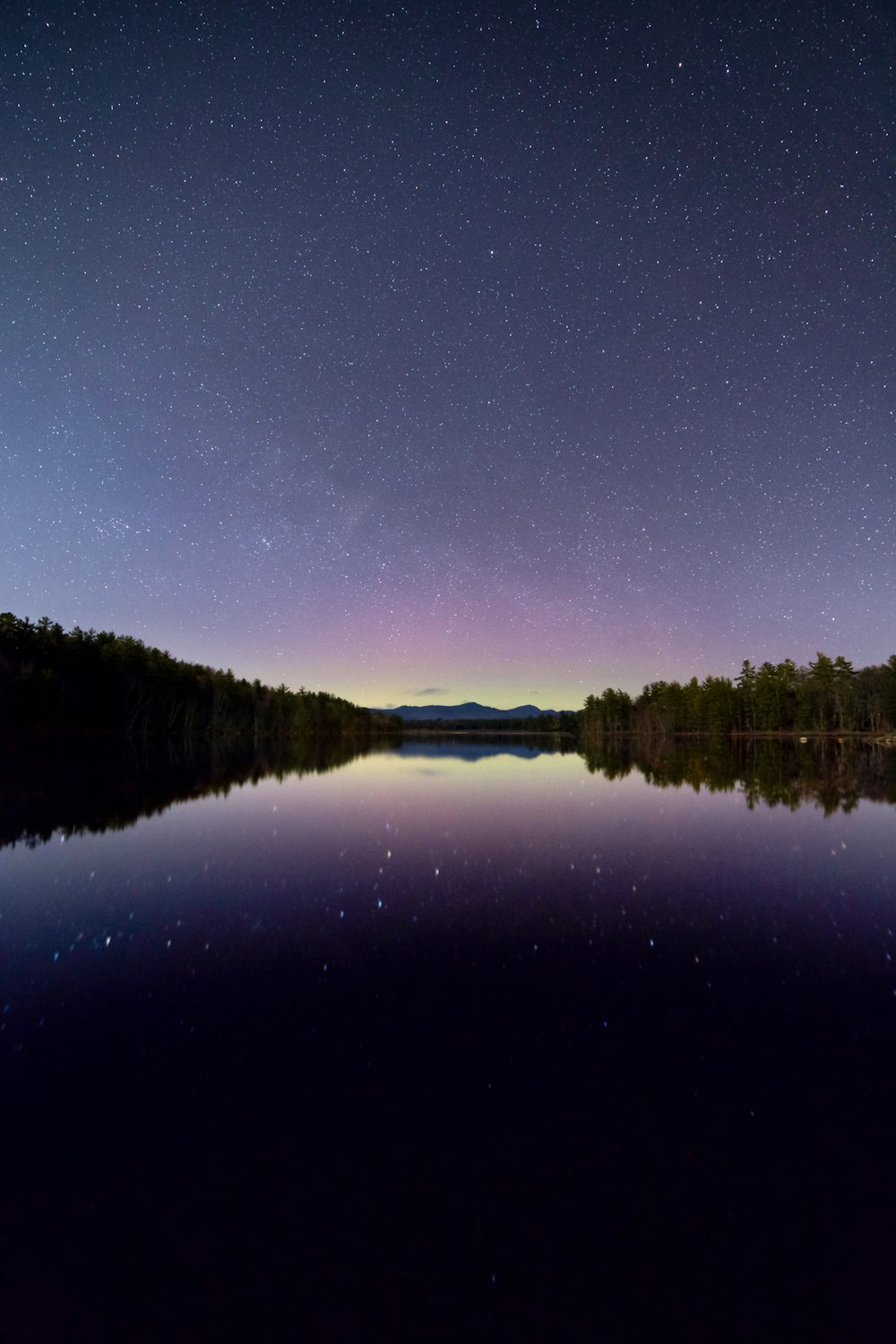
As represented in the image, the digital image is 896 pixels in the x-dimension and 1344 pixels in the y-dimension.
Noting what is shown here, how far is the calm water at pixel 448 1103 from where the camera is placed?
3.60 meters

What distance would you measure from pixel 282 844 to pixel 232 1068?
10667 mm

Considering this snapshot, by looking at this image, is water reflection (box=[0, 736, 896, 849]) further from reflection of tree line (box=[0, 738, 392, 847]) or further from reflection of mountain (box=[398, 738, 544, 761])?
reflection of mountain (box=[398, 738, 544, 761])

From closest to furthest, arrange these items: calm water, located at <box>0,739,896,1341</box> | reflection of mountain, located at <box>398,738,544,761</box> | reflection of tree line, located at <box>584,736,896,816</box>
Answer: calm water, located at <box>0,739,896,1341</box>
reflection of tree line, located at <box>584,736,896,816</box>
reflection of mountain, located at <box>398,738,544,761</box>

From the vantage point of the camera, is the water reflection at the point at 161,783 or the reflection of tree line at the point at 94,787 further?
the water reflection at the point at 161,783

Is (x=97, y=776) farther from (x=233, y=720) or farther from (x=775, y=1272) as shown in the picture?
(x=233, y=720)

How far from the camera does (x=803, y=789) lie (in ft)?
97.1

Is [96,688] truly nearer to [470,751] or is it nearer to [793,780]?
[470,751]

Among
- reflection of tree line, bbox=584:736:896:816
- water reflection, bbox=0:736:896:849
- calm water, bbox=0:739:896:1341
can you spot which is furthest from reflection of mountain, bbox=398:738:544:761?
calm water, bbox=0:739:896:1341

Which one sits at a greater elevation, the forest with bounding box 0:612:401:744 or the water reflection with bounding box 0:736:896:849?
the forest with bounding box 0:612:401:744

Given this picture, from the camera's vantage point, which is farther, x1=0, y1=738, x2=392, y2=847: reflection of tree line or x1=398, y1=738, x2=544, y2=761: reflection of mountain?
x1=398, y1=738, x2=544, y2=761: reflection of mountain

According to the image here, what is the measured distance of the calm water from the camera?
3.60 metres

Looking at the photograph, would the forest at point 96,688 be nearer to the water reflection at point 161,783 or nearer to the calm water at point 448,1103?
the water reflection at point 161,783

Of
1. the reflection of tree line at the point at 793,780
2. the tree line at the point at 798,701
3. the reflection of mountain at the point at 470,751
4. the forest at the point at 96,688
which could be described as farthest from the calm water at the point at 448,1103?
the tree line at the point at 798,701

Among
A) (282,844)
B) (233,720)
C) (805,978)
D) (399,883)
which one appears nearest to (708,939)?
(805,978)
